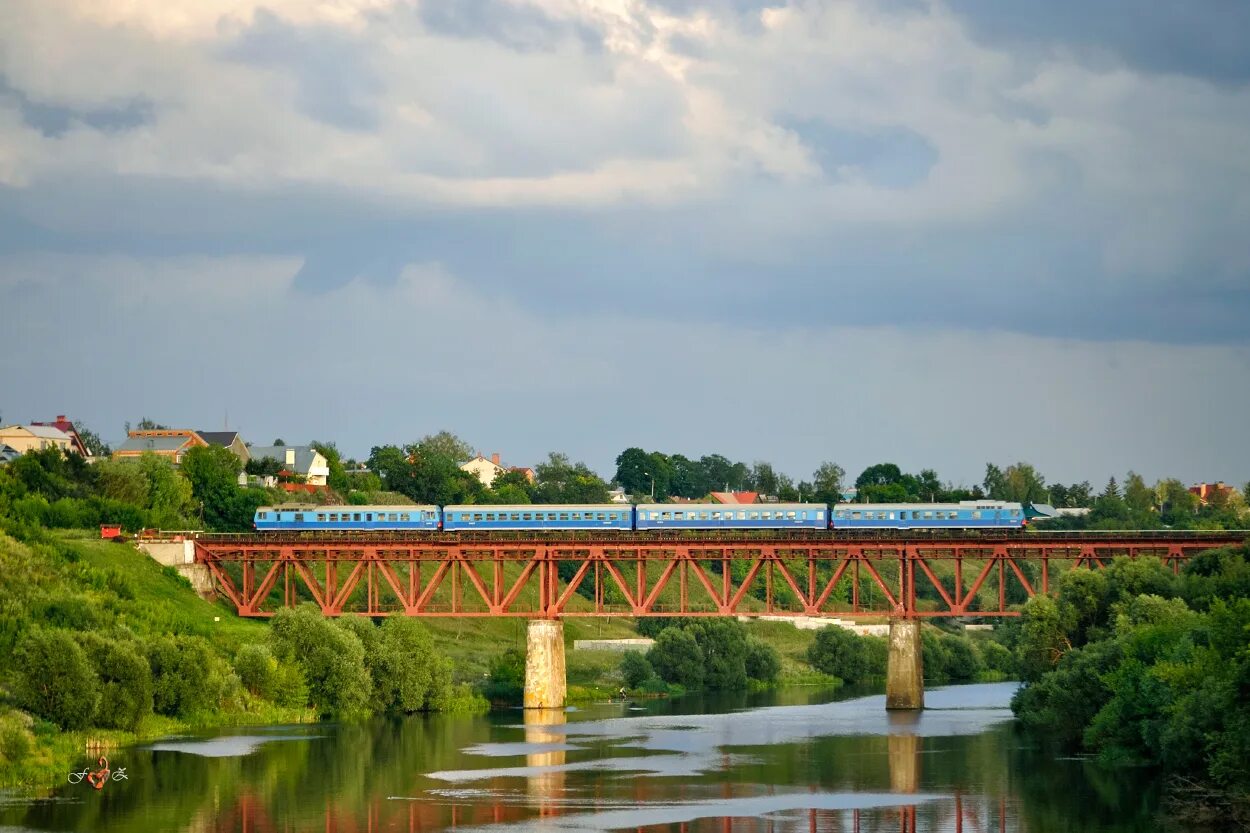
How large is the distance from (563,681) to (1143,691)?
48131 millimetres

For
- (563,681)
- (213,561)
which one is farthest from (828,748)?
(213,561)

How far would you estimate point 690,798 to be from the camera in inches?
2820

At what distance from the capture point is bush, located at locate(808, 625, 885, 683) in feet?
481

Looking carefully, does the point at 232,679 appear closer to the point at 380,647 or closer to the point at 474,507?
the point at 380,647

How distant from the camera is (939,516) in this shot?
116062mm

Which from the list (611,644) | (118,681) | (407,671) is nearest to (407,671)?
(407,671)

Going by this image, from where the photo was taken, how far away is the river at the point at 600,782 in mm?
65250

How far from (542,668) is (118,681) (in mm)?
34619

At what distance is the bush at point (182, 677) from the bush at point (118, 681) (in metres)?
4.06

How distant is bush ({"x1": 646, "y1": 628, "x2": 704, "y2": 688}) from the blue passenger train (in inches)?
696

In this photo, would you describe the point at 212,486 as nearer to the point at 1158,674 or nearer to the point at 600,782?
the point at 600,782

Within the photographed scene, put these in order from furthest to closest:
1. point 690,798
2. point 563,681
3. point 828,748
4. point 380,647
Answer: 1. point 563,681
2. point 380,647
3. point 828,748
4. point 690,798

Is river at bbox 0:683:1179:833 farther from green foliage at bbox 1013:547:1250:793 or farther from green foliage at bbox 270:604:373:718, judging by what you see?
green foliage at bbox 270:604:373:718

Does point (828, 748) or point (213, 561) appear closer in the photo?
point (828, 748)
